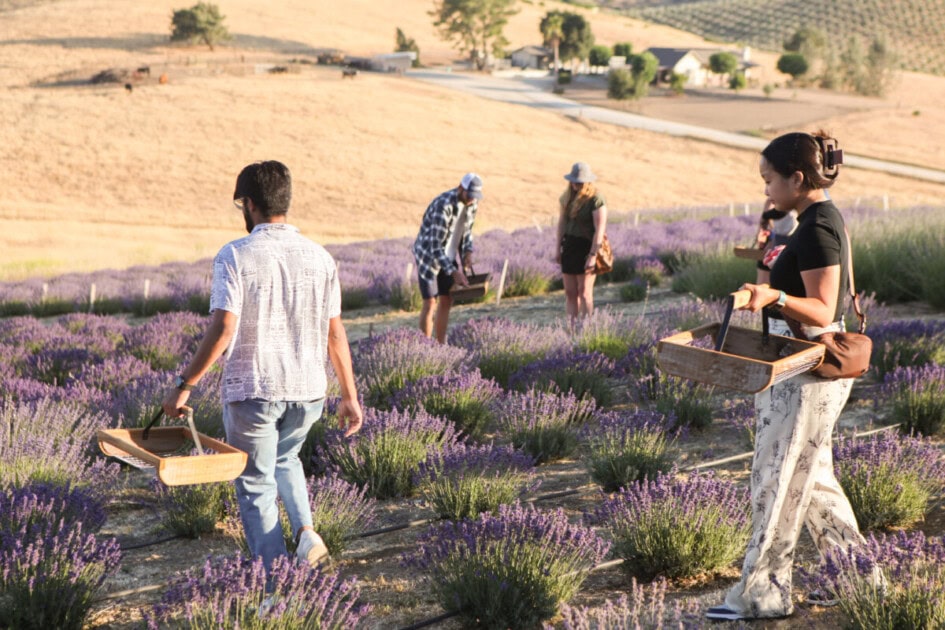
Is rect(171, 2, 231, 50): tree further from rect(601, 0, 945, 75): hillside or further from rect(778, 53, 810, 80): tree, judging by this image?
rect(601, 0, 945, 75): hillside

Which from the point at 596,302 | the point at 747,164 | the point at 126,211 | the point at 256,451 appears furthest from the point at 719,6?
the point at 256,451

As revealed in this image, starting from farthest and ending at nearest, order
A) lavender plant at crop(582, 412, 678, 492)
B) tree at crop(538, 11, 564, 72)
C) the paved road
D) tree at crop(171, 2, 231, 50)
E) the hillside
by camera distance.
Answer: the hillside < tree at crop(538, 11, 564, 72) < tree at crop(171, 2, 231, 50) < the paved road < lavender plant at crop(582, 412, 678, 492)

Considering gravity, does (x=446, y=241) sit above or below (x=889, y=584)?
above

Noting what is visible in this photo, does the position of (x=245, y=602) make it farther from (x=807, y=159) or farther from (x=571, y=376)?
(x=571, y=376)

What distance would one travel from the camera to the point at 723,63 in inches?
2958

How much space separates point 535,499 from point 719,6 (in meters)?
144

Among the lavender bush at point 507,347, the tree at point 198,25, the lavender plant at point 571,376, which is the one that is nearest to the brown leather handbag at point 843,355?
the lavender plant at point 571,376

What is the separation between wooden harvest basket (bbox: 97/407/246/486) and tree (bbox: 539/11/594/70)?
256 ft

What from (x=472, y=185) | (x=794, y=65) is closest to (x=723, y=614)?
(x=472, y=185)

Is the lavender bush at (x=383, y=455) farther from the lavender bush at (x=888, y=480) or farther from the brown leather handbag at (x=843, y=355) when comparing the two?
the brown leather handbag at (x=843, y=355)

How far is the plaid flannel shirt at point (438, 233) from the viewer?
25.5 feet

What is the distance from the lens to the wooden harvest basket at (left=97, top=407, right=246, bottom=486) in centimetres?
312

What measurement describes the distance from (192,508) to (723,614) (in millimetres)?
2398

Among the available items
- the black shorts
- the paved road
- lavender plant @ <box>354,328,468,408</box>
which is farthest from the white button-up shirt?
the paved road
